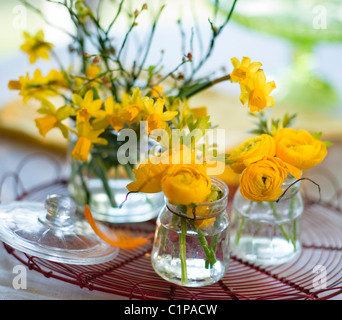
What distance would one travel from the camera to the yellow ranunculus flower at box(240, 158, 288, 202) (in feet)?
1.90

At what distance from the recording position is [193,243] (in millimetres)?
602

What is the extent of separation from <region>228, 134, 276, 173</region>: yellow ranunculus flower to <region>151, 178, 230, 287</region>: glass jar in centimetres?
3

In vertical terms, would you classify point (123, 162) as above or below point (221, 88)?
below

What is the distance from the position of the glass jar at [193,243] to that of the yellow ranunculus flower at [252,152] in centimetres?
3

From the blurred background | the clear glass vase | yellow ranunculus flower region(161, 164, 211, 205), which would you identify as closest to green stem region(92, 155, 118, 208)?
the clear glass vase

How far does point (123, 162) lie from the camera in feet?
2.47

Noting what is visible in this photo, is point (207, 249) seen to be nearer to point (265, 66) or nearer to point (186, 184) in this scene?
point (186, 184)

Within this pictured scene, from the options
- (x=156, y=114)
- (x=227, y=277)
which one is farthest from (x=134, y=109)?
(x=227, y=277)

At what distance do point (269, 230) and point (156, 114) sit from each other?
0.22 metres

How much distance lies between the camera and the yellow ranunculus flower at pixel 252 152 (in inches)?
23.5

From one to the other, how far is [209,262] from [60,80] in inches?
11.8

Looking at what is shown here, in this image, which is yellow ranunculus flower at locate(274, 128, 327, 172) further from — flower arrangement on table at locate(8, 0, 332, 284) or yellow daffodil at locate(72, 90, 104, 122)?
yellow daffodil at locate(72, 90, 104, 122)

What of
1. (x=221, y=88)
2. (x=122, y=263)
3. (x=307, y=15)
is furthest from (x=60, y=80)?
(x=307, y=15)

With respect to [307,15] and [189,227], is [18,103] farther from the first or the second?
[307,15]
